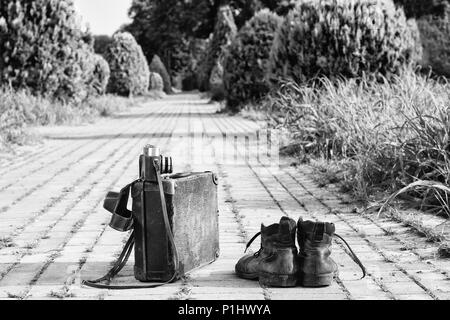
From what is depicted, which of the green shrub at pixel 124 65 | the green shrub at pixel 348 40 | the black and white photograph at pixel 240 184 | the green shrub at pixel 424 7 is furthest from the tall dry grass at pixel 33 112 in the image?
the green shrub at pixel 424 7

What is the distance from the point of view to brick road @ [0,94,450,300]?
11.4 feet

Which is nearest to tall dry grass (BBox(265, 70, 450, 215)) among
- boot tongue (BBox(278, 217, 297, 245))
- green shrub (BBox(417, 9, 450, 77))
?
boot tongue (BBox(278, 217, 297, 245))

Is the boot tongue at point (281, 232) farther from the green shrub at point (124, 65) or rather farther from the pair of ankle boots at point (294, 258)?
the green shrub at point (124, 65)

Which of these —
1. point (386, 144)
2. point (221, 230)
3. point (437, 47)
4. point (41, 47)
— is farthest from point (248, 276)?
point (437, 47)

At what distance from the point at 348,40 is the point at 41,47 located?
6.89 metres

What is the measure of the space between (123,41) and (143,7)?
44187 millimetres

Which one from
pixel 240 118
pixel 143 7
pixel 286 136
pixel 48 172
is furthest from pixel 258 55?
pixel 143 7

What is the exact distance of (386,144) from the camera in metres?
6.46

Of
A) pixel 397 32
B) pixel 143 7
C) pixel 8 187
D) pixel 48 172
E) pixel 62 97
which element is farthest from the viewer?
pixel 143 7

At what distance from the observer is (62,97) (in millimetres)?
15664

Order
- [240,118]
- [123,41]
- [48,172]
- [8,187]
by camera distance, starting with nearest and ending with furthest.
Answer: [8,187]
[48,172]
[240,118]
[123,41]

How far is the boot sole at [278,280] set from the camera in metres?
3.52

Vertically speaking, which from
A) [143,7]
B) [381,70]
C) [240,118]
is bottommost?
[240,118]
